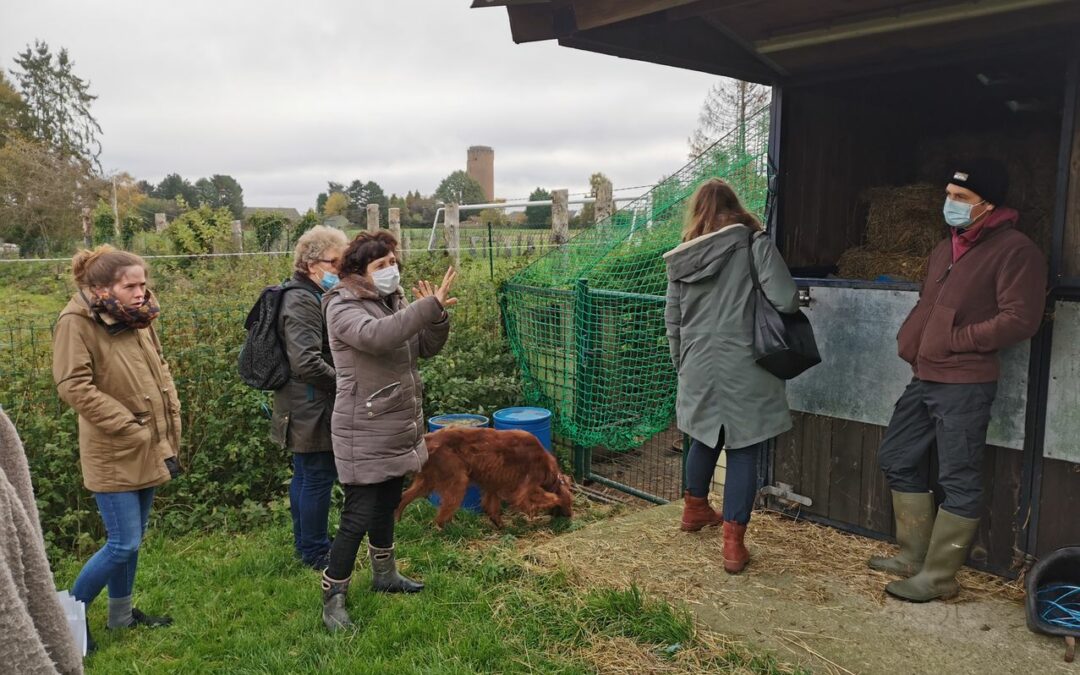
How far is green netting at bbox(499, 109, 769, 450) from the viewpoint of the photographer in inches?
221

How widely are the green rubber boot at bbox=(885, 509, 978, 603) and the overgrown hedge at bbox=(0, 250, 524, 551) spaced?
3578 millimetres

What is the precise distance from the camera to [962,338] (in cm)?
302

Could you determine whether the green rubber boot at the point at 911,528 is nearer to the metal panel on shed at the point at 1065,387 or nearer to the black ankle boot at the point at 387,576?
the metal panel on shed at the point at 1065,387

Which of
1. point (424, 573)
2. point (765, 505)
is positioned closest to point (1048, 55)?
point (765, 505)

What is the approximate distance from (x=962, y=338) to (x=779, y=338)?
0.71 metres

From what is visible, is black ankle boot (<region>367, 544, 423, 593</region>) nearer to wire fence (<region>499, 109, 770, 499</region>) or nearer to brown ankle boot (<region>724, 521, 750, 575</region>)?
brown ankle boot (<region>724, 521, 750, 575</region>)

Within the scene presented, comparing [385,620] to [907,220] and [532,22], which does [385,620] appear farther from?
[907,220]

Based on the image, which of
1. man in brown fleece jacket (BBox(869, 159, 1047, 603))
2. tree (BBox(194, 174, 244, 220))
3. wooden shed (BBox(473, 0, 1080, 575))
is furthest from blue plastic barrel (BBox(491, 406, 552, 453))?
tree (BBox(194, 174, 244, 220))

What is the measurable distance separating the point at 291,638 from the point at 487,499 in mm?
1604

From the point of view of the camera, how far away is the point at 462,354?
656 centimetres

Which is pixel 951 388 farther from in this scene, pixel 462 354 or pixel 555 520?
pixel 462 354

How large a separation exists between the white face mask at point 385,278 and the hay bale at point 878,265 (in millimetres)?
2640

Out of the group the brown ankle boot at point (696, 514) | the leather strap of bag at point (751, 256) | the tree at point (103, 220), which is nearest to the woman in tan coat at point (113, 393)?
the brown ankle boot at point (696, 514)

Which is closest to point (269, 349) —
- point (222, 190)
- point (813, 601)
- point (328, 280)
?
point (328, 280)
